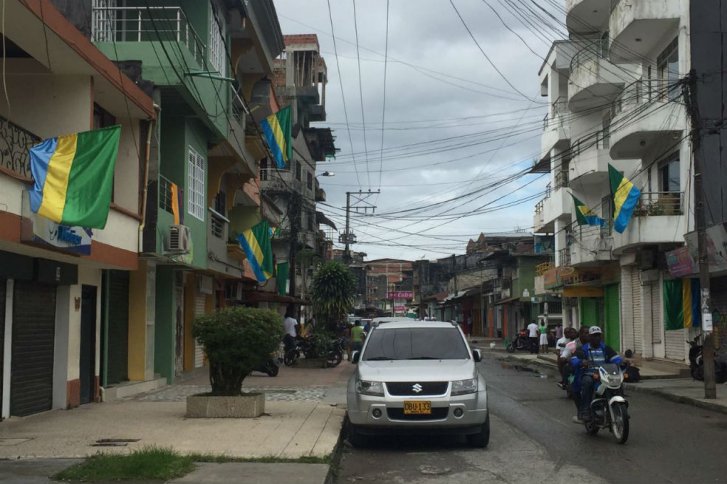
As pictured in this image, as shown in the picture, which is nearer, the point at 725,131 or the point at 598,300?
the point at 725,131

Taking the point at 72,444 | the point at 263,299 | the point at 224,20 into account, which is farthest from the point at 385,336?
the point at 263,299

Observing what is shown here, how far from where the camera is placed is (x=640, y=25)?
2456 cm

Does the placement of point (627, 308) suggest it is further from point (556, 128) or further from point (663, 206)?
point (556, 128)

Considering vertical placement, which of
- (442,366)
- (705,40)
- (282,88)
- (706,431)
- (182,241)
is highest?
(282,88)

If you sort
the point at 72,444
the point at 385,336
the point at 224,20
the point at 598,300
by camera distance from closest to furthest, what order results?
the point at 72,444, the point at 385,336, the point at 224,20, the point at 598,300

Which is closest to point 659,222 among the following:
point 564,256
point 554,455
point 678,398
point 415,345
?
point 678,398

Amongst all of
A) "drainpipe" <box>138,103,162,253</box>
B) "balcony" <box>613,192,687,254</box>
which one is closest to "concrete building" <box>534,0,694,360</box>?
"balcony" <box>613,192,687,254</box>

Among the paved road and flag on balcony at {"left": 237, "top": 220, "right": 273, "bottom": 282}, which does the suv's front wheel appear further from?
flag on balcony at {"left": 237, "top": 220, "right": 273, "bottom": 282}

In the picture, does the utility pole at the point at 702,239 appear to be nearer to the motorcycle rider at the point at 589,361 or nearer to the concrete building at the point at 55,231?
the motorcycle rider at the point at 589,361

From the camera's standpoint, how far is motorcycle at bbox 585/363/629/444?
34.3ft

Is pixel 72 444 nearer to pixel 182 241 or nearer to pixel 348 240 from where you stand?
pixel 182 241

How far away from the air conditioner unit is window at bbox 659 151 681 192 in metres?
16.3

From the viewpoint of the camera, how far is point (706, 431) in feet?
39.9

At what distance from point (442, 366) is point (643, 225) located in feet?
52.8
